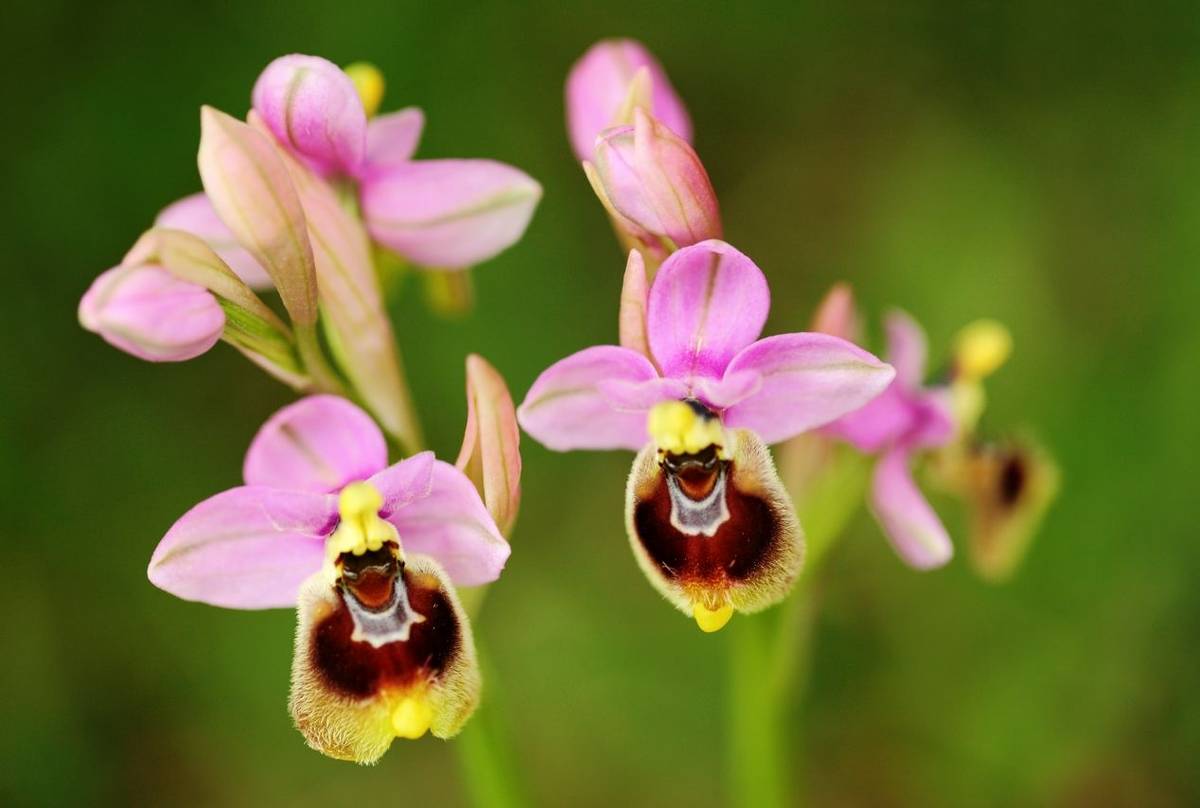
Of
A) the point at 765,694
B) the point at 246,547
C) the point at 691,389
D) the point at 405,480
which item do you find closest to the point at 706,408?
the point at 691,389

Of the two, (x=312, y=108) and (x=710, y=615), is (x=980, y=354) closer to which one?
(x=710, y=615)

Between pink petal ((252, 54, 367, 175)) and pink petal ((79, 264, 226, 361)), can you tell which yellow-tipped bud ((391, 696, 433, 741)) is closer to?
pink petal ((79, 264, 226, 361))

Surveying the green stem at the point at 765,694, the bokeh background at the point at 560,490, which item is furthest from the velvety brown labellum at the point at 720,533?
the bokeh background at the point at 560,490

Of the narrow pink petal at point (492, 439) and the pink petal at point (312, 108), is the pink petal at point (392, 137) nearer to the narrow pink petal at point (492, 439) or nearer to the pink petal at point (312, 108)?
the pink petal at point (312, 108)

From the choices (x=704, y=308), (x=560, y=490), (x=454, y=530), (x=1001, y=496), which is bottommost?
(x=560, y=490)

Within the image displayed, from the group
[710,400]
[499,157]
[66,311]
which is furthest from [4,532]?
[710,400]
